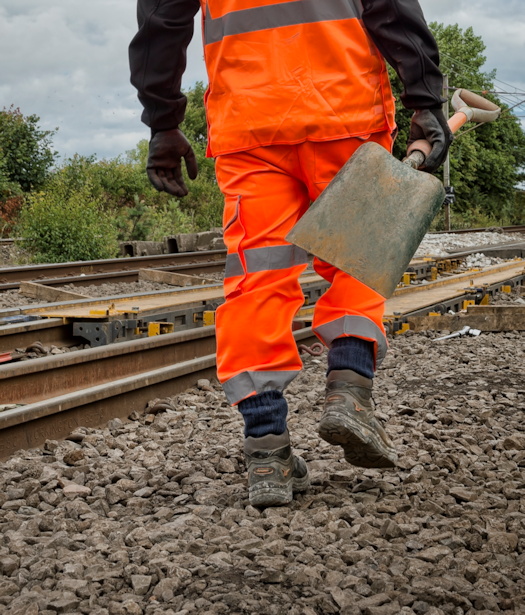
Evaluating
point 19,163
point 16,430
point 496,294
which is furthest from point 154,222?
point 16,430

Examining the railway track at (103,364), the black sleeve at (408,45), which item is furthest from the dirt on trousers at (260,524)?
the black sleeve at (408,45)

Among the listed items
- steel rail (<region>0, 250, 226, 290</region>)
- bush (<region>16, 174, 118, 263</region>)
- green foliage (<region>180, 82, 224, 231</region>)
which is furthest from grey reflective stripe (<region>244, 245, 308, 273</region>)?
green foliage (<region>180, 82, 224, 231</region>)

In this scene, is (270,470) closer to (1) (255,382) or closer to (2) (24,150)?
(1) (255,382)

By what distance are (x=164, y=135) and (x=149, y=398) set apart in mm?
1734

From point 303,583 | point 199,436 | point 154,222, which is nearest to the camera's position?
point 303,583

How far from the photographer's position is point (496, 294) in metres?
9.70

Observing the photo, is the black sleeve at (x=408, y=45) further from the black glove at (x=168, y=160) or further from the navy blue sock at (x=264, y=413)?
the navy blue sock at (x=264, y=413)

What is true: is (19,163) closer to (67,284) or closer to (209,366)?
(67,284)

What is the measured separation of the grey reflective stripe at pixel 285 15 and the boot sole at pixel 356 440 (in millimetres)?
1280

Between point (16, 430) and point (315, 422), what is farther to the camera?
point (315, 422)

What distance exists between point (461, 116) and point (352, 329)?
1373mm

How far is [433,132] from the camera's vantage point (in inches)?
112

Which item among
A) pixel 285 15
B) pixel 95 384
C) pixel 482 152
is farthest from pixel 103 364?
pixel 482 152

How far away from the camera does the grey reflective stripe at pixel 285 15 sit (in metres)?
2.61
